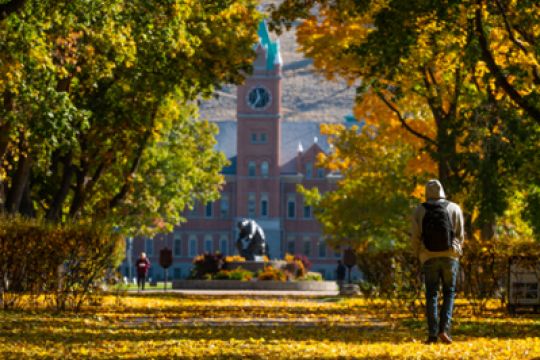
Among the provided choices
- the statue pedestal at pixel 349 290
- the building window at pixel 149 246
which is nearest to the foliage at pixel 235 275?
the statue pedestal at pixel 349 290

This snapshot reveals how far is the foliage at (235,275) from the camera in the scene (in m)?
52.8

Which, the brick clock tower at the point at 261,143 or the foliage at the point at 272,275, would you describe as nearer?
the foliage at the point at 272,275

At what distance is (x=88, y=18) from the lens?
19.8m

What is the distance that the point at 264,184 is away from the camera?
131250 mm

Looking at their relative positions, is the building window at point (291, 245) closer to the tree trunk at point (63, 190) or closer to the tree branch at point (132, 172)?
the tree branch at point (132, 172)

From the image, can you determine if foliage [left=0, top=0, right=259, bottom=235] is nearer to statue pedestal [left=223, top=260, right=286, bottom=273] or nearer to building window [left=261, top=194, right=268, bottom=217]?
statue pedestal [left=223, top=260, right=286, bottom=273]

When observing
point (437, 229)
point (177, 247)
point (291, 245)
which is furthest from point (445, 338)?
point (177, 247)

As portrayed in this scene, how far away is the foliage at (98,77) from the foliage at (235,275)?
27.5 feet

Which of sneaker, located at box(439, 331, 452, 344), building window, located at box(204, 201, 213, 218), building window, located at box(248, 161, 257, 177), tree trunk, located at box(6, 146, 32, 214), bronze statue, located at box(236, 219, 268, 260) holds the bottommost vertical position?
sneaker, located at box(439, 331, 452, 344)

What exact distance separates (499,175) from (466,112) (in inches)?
113

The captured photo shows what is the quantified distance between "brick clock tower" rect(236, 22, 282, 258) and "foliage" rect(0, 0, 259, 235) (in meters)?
83.7

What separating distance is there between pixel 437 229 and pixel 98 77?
1181 cm

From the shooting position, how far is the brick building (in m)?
130

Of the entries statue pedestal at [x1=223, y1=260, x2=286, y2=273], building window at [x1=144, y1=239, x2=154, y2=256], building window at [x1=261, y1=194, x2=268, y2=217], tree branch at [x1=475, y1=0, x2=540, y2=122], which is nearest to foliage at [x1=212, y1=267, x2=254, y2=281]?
statue pedestal at [x1=223, y1=260, x2=286, y2=273]
